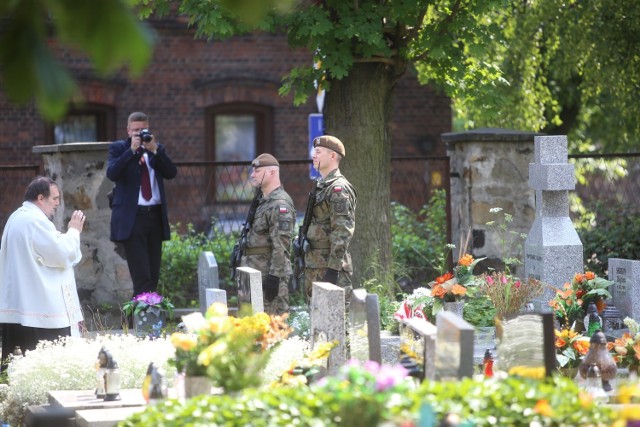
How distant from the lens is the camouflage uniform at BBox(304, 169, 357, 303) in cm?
956

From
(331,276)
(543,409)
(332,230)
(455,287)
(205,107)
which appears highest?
(205,107)

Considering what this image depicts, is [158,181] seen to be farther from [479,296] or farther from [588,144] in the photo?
[588,144]

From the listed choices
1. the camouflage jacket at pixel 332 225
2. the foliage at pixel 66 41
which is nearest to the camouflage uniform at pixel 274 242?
the camouflage jacket at pixel 332 225

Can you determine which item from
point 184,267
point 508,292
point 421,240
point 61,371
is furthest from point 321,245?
point 421,240

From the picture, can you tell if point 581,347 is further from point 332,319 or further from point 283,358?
point 283,358

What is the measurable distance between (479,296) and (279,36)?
11.1m

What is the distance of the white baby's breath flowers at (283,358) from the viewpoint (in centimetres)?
760

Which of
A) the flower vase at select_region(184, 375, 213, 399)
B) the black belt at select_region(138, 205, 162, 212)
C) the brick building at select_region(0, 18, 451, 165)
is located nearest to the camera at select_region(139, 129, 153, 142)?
the black belt at select_region(138, 205, 162, 212)

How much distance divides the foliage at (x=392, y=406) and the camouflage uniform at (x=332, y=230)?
4197 millimetres

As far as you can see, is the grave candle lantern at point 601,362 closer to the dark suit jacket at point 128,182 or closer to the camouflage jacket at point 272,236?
the camouflage jacket at point 272,236

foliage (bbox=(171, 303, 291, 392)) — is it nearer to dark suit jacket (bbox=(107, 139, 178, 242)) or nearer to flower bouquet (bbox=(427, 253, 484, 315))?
flower bouquet (bbox=(427, 253, 484, 315))

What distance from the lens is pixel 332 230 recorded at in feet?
31.8

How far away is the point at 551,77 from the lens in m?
21.8

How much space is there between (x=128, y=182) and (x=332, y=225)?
9.02ft
